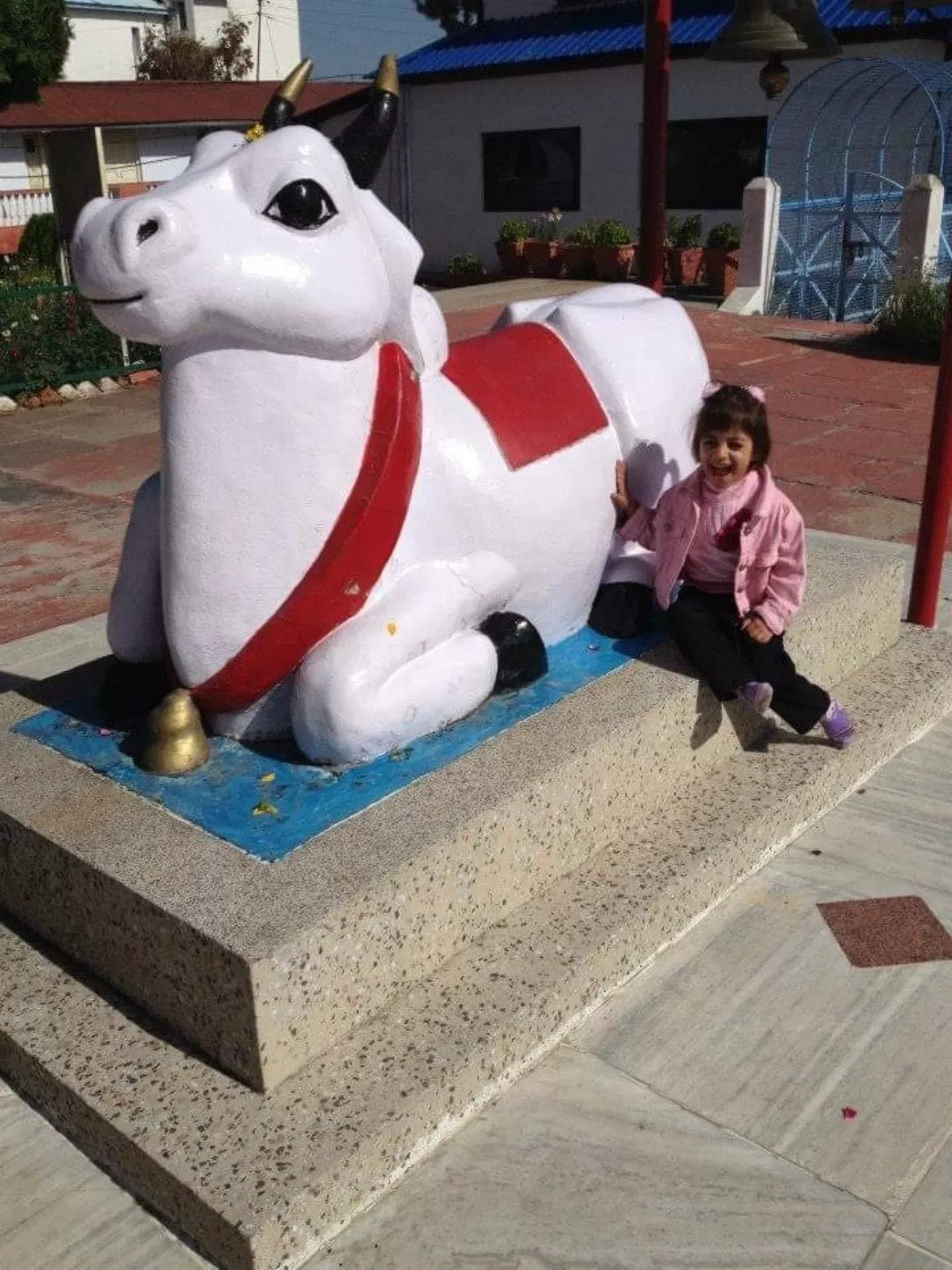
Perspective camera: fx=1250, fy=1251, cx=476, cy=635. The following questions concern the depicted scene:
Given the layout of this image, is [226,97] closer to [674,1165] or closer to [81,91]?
[81,91]

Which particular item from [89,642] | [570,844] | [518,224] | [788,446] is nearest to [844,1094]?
[570,844]

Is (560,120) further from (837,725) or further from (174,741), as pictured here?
(174,741)

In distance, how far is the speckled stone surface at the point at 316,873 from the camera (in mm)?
2295

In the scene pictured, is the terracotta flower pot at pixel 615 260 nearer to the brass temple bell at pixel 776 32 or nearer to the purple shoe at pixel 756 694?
the brass temple bell at pixel 776 32

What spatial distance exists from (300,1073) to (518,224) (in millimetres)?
17917

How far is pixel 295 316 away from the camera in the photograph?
2537 mm

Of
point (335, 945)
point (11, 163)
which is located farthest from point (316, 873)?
point (11, 163)

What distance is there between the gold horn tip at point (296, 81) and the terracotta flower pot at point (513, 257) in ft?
54.5

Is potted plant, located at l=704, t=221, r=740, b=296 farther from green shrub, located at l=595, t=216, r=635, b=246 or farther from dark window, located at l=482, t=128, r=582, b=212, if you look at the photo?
dark window, located at l=482, t=128, r=582, b=212

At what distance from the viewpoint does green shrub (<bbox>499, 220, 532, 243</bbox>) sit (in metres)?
18.8

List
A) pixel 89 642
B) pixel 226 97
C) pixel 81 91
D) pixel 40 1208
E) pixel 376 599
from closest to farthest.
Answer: pixel 40 1208 < pixel 376 599 < pixel 89 642 < pixel 81 91 < pixel 226 97

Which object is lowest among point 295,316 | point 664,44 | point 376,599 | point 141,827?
point 141,827

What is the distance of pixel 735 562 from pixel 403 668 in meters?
1.02

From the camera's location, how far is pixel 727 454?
3.16 meters
